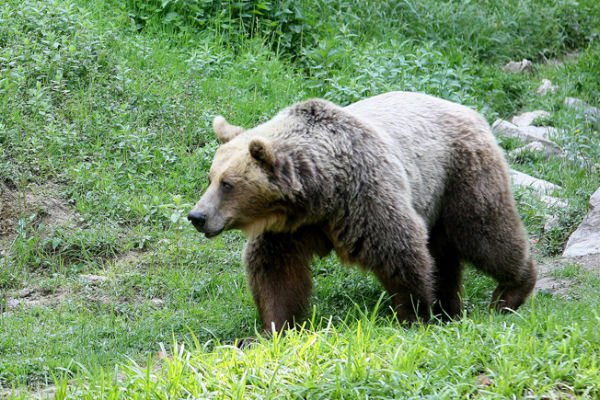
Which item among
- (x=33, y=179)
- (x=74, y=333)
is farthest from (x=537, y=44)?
(x=74, y=333)

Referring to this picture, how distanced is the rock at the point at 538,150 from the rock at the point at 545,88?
1430mm

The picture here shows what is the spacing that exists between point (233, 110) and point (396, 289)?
3967 millimetres

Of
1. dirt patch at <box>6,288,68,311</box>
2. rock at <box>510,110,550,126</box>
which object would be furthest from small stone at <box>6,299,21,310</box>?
rock at <box>510,110,550,126</box>

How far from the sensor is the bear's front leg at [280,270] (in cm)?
685

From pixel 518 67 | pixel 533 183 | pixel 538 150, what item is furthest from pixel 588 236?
pixel 518 67

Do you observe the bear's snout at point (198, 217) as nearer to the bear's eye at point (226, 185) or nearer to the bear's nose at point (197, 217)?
the bear's nose at point (197, 217)

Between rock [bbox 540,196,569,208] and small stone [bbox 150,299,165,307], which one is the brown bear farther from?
rock [bbox 540,196,569,208]

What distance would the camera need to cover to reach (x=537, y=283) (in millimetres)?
8180

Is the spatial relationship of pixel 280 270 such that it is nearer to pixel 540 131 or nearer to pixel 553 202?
pixel 553 202

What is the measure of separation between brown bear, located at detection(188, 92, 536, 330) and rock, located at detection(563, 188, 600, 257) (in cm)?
110

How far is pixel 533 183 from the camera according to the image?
9.85 metres

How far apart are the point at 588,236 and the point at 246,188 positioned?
3529mm

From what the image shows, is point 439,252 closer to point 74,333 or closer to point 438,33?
point 74,333

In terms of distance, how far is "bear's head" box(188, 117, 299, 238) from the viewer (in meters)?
6.37
